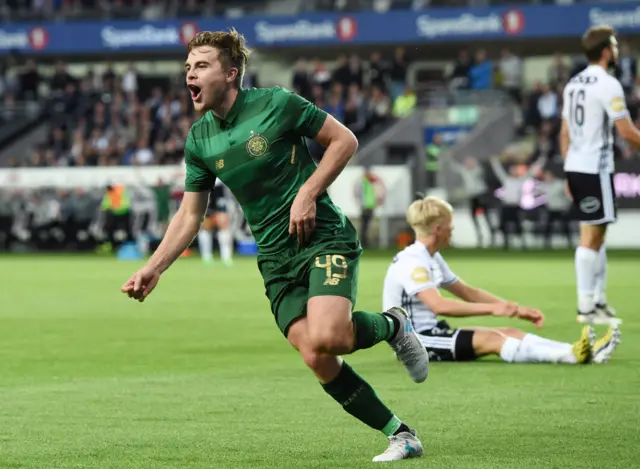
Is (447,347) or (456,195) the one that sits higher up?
(447,347)

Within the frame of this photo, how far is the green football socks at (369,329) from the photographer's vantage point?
248 inches

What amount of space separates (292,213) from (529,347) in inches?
164

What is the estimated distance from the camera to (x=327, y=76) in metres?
39.7

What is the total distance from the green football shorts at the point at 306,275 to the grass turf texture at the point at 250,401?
70 centimetres

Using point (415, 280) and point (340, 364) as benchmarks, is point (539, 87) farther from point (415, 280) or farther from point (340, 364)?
point (340, 364)

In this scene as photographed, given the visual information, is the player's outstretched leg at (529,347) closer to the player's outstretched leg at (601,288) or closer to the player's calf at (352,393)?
the player's outstretched leg at (601,288)

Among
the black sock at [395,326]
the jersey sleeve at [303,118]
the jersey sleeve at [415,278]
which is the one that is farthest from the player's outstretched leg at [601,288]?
the jersey sleeve at [303,118]

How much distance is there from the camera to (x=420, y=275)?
9648mm

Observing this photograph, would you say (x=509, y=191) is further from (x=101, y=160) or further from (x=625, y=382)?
(x=625, y=382)

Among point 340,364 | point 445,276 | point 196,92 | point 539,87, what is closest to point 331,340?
point 340,364

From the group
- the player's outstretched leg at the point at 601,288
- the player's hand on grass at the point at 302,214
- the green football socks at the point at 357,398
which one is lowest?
the player's outstretched leg at the point at 601,288

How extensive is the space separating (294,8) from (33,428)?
37926mm

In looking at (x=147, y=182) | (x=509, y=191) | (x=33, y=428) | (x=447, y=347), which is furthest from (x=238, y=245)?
(x=33, y=428)

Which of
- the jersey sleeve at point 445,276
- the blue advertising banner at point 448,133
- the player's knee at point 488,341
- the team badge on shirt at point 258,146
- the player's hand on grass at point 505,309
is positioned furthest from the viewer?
the blue advertising banner at point 448,133
